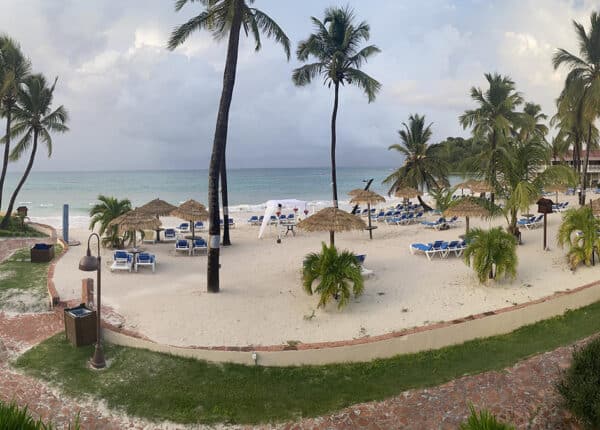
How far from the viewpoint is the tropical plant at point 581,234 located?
10.9m

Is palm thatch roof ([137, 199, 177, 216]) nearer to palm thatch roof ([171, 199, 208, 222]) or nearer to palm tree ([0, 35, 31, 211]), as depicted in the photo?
palm thatch roof ([171, 199, 208, 222])

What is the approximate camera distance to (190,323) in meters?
8.23

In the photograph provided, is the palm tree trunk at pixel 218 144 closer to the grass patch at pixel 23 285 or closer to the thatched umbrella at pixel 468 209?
the grass patch at pixel 23 285

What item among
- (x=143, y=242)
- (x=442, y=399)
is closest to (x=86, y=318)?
(x=442, y=399)

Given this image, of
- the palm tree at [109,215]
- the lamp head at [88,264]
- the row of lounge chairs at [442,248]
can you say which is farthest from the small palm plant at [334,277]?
the palm tree at [109,215]

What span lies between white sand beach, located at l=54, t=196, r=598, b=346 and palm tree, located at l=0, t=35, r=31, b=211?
790 cm

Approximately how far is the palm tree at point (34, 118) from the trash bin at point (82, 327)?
586 inches

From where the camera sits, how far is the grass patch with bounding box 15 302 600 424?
19.0 feet

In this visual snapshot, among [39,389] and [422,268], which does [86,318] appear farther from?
[422,268]

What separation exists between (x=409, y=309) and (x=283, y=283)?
339 cm

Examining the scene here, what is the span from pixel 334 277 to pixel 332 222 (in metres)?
2.94

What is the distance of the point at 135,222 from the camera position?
13.3 meters

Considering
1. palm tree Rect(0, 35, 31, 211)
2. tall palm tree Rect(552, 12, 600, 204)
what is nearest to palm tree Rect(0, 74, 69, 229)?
palm tree Rect(0, 35, 31, 211)

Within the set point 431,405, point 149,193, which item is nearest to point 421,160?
point 431,405
